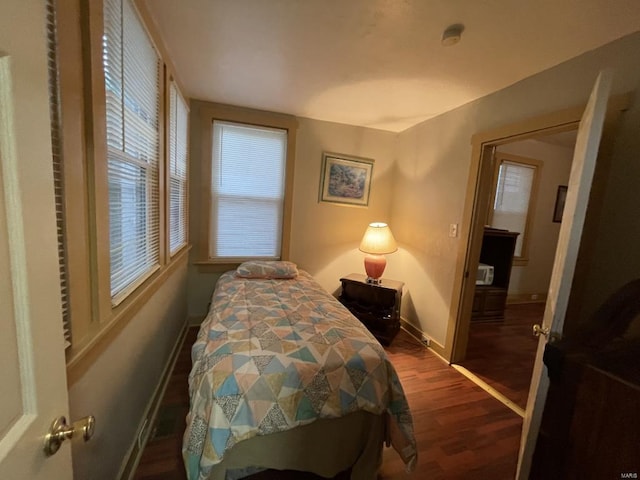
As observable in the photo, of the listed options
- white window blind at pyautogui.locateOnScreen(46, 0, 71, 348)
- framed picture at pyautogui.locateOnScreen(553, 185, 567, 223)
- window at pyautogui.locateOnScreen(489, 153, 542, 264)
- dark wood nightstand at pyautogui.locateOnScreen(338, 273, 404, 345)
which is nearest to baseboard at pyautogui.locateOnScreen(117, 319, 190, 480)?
white window blind at pyautogui.locateOnScreen(46, 0, 71, 348)

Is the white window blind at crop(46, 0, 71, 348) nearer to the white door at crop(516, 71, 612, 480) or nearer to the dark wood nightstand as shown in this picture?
the white door at crop(516, 71, 612, 480)

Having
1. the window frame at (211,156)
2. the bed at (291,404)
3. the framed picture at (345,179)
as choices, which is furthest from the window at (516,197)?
the bed at (291,404)

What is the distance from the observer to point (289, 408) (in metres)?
1.12

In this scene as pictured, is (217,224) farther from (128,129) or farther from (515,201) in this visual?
(515,201)

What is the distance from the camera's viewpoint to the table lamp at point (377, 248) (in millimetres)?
2861

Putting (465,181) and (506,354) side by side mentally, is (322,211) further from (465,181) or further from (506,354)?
(506,354)

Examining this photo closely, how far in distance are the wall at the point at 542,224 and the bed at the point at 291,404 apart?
3.85 m

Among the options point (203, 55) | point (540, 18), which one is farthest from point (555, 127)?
point (203, 55)

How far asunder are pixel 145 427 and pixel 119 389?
1.74ft

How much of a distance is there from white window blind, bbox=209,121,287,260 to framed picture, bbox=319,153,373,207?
509mm

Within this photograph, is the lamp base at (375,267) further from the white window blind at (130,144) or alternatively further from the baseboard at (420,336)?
the white window blind at (130,144)

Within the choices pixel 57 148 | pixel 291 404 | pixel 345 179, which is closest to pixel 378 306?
pixel 345 179

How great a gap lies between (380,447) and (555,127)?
2200mm

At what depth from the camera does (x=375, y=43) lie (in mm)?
1574
